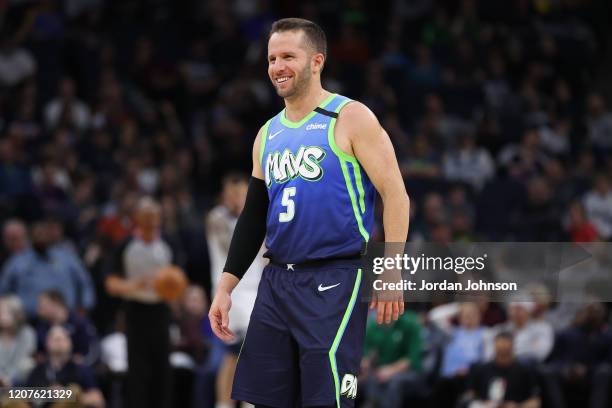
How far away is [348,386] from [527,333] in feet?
24.2

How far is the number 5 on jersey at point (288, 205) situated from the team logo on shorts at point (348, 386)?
2.54 feet

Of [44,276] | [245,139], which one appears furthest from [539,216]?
[44,276]

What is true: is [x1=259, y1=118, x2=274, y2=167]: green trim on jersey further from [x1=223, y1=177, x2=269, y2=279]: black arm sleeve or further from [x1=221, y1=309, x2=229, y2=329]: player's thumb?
[x1=221, y1=309, x2=229, y2=329]: player's thumb

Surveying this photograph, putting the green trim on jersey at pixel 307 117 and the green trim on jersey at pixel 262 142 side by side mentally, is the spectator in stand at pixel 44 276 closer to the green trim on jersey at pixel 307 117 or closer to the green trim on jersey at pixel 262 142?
the green trim on jersey at pixel 262 142

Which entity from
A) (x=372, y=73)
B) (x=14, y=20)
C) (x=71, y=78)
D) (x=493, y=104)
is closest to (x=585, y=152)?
(x=493, y=104)

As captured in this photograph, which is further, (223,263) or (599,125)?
(599,125)

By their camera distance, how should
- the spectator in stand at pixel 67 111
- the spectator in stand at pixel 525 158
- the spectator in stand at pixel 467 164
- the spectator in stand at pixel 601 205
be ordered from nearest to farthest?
the spectator in stand at pixel 601 205
the spectator in stand at pixel 67 111
the spectator in stand at pixel 525 158
the spectator in stand at pixel 467 164

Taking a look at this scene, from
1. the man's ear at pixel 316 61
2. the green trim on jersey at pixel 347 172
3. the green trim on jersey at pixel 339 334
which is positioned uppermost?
the man's ear at pixel 316 61

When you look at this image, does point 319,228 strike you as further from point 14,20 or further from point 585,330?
point 14,20

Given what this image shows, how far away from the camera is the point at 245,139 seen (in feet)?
53.0

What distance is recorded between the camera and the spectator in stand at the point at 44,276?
12.6 m

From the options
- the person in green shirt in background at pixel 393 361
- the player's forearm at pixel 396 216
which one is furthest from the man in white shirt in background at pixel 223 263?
the player's forearm at pixel 396 216

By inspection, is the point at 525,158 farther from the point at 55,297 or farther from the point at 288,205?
the point at 288,205

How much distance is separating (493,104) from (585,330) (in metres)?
6.55
